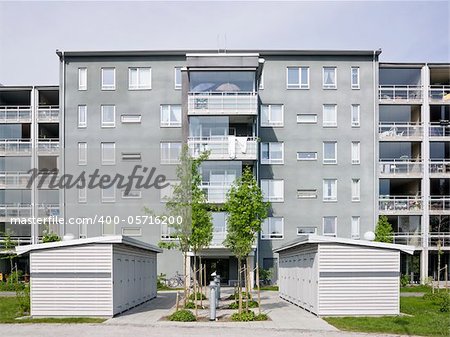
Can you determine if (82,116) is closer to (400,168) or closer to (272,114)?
(272,114)

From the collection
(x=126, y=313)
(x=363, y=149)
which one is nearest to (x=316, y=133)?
(x=363, y=149)

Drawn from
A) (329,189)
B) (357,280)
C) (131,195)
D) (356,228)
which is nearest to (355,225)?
(356,228)

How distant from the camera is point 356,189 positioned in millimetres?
44188

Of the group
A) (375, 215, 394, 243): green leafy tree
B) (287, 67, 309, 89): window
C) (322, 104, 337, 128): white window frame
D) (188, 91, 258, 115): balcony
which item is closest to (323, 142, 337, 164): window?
(322, 104, 337, 128): white window frame

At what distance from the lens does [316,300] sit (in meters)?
21.3

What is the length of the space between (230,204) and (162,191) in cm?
2061

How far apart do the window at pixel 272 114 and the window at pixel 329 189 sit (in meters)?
5.67

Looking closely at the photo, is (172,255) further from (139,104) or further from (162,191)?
(139,104)

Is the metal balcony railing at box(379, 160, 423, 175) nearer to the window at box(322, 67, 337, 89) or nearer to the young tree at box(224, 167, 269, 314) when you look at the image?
the window at box(322, 67, 337, 89)

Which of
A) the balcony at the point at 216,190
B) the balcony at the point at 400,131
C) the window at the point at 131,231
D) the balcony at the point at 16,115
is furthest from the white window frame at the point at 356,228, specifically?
the balcony at the point at 16,115

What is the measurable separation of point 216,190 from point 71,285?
1850 cm

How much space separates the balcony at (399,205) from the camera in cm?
4454

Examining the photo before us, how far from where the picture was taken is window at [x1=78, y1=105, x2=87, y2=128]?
44.2 m

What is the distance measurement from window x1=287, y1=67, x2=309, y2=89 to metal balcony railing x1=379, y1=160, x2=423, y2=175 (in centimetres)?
850
